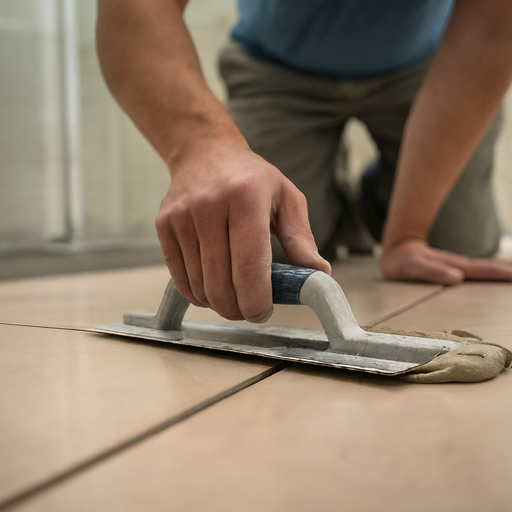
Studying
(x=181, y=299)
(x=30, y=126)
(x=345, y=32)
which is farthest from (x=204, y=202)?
(x=30, y=126)

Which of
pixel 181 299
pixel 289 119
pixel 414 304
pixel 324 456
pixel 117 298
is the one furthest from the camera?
pixel 289 119

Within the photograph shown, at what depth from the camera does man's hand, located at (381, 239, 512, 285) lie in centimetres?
124

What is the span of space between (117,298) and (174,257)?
0.51 metres

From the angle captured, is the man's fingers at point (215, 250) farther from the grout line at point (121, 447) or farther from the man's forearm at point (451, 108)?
the man's forearm at point (451, 108)

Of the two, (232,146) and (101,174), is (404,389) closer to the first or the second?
(232,146)

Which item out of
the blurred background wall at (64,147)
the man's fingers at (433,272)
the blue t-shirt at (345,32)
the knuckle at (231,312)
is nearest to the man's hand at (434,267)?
the man's fingers at (433,272)

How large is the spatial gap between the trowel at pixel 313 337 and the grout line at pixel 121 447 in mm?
82

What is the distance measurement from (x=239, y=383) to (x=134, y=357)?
157mm

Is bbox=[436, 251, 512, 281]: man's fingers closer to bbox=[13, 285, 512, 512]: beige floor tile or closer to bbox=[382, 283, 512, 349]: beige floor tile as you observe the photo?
bbox=[382, 283, 512, 349]: beige floor tile

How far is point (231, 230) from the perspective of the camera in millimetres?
581

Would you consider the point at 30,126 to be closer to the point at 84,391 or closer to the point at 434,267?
the point at 434,267

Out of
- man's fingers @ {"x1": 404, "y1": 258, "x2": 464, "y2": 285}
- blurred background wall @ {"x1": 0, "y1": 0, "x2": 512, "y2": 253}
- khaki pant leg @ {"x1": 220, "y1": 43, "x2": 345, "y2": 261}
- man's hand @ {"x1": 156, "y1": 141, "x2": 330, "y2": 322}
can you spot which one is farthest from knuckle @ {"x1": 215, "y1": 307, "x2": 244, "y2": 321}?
blurred background wall @ {"x1": 0, "y1": 0, "x2": 512, "y2": 253}

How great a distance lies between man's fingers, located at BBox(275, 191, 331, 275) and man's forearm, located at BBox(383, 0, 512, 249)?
777 mm

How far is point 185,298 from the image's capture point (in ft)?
2.22
